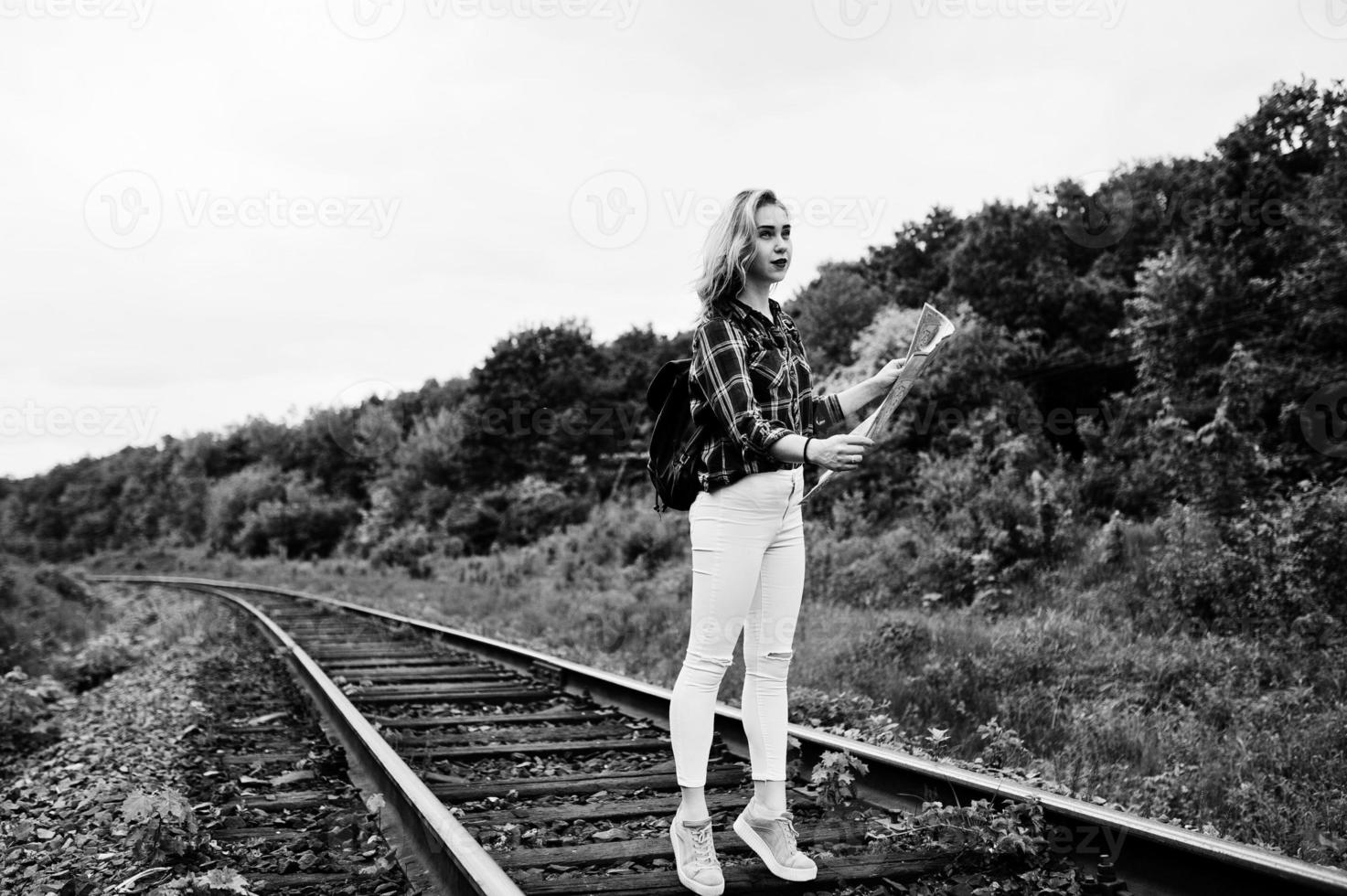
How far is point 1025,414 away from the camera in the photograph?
17797 millimetres

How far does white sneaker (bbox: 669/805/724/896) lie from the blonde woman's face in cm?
166

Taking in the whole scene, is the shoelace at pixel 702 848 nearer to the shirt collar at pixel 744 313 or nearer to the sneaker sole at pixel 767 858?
the sneaker sole at pixel 767 858

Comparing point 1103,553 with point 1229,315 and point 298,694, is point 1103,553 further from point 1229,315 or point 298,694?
point 1229,315

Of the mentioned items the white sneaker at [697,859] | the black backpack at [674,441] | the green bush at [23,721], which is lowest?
the green bush at [23,721]

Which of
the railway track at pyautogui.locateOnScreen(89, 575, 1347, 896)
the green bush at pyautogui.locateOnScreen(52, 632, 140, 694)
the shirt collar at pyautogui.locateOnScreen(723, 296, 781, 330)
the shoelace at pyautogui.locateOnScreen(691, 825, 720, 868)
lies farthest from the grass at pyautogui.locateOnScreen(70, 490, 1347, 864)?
the green bush at pyautogui.locateOnScreen(52, 632, 140, 694)

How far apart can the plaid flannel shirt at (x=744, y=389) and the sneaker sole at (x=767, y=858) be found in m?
1.17

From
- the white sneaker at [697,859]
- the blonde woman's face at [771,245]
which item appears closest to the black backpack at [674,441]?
the blonde woman's face at [771,245]

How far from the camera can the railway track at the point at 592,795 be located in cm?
261

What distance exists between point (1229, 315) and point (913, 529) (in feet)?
30.3

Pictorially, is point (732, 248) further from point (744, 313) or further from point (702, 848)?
point (702, 848)

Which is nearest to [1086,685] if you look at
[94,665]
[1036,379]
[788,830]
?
[788,830]

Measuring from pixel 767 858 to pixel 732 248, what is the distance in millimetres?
1869

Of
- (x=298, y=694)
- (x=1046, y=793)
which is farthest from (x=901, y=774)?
(x=298, y=694)

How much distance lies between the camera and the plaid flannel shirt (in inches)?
97.9
